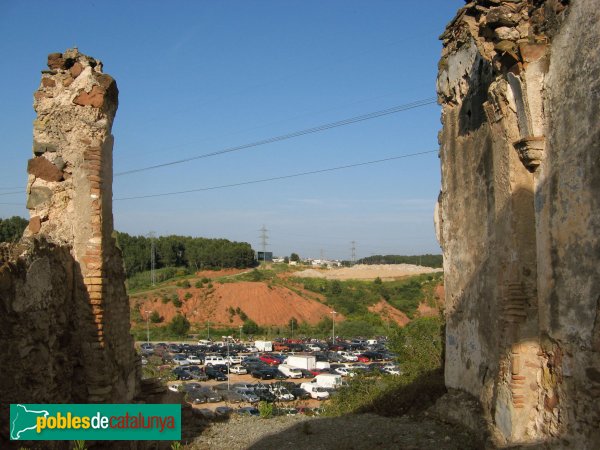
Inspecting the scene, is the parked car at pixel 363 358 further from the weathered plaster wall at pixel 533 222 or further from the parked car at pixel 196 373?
the weathered plaster wall at pixel 533 222

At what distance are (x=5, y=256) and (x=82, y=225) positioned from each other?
1212 mm

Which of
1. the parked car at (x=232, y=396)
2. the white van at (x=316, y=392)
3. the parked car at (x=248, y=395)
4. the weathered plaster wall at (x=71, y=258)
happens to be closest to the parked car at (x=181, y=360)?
the parked car at (x=248, y=395)

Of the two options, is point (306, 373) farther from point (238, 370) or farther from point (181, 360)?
point (181, 360)

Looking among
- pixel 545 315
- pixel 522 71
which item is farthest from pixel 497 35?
pixel 545 315

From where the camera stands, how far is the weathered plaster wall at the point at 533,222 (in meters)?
5.40

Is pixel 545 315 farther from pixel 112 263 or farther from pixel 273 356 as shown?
pixel 273 356

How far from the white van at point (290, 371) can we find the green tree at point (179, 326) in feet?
77.4

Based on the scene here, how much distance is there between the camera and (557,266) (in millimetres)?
5898

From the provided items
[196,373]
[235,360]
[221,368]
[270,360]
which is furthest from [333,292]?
[196,373]

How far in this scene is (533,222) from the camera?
668 centimetres

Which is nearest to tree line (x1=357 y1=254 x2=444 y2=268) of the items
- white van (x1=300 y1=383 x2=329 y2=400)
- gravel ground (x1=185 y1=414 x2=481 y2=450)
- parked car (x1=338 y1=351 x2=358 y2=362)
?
parked car (x1=338 y1=351 x2=358 y2=362)

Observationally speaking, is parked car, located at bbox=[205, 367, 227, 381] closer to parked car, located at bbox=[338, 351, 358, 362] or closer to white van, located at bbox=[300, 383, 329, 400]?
white van, located at bbox=[300, 383, 329, 400]

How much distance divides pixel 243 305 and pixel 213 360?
85.2ft

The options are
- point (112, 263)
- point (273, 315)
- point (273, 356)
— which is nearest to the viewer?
point (112, 263)
